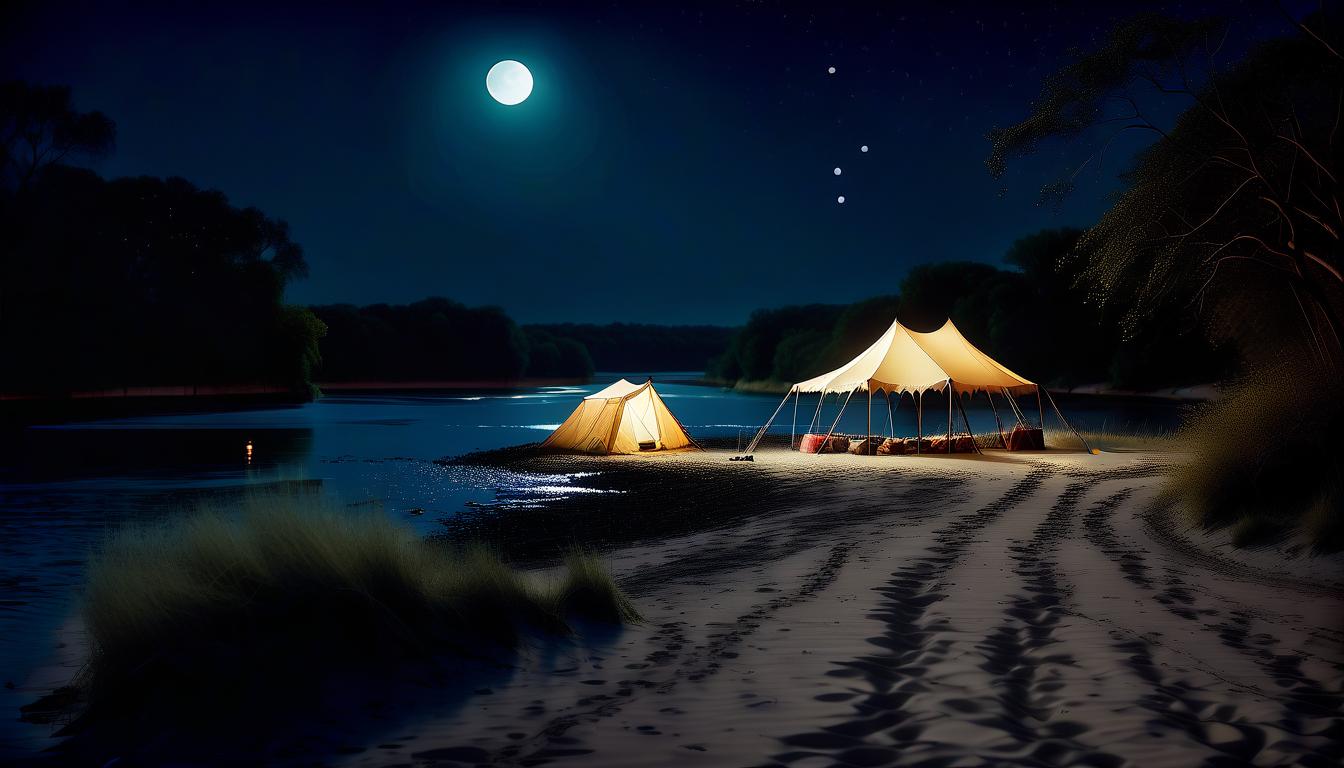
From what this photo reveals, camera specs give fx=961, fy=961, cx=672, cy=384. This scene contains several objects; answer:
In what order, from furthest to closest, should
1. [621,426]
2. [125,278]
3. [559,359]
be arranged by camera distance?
[559,359]
[125,278]
[621,426]

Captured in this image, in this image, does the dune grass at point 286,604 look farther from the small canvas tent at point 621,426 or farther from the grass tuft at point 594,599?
the small canvas tent at point 621,426

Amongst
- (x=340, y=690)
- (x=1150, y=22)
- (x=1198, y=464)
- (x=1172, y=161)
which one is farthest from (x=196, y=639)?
(x=1172, y=161)

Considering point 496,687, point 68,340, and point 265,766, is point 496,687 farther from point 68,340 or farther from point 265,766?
point 68,340

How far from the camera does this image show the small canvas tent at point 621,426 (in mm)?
24172

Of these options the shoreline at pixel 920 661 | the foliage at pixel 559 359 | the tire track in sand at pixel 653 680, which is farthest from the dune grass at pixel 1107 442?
the foliage at pixel 559 359

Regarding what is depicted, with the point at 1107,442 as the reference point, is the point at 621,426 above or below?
above

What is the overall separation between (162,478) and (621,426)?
10404 mm

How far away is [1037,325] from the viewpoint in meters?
69.8

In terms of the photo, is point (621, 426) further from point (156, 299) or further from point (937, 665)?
point (156, 299)

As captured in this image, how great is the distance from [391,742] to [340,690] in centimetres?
78

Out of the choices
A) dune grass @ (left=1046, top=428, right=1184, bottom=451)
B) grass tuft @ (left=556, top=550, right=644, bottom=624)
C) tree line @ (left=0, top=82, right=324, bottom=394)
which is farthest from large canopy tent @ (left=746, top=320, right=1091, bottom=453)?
tree line @ (left=0, top=82, right=324, bottom=394)

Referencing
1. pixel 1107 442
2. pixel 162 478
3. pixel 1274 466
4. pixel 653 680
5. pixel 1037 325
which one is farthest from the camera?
pixel 1037 325

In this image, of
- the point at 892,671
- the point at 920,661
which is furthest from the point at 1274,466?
the point at 892,671

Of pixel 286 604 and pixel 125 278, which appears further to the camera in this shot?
pixel 125 278
